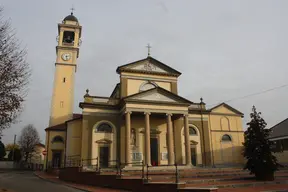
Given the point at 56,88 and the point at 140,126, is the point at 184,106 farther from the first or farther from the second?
the point at 56,88

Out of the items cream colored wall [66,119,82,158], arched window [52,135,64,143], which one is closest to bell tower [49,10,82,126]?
arched window [52,135,64,143]

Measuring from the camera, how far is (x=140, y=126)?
28.7 meters

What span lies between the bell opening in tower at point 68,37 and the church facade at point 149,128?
49.9 feet

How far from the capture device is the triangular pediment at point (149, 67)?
29864 millimetres

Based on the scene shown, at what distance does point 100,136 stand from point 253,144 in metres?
16.7

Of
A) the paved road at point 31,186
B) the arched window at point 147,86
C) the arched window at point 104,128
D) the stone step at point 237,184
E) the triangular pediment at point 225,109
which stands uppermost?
the arched window at point 147,86

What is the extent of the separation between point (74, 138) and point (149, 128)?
8954 mm

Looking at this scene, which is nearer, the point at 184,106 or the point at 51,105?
the point at 184,106

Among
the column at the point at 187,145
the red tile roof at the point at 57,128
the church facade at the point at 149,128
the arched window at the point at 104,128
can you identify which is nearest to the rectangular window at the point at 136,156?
the church facade at the point at 149,128

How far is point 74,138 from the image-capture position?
95.8ft

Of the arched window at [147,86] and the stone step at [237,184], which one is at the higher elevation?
the arched window at [147,86]

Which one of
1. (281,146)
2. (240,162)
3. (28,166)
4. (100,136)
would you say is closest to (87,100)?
(100,136)

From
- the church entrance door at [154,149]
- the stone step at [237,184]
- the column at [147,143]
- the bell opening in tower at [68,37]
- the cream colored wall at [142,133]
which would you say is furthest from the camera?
the bell opening in tower at [68,37]

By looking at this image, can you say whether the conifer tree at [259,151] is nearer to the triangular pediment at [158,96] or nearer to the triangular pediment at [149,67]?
the triangular pediment at [158,96]
